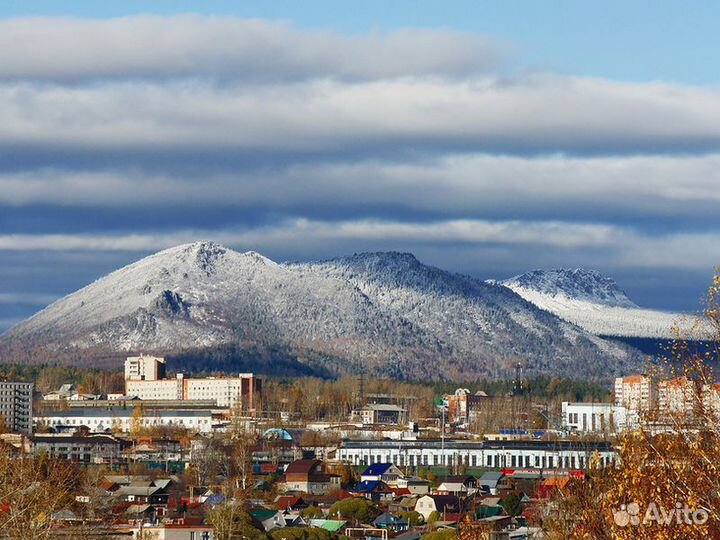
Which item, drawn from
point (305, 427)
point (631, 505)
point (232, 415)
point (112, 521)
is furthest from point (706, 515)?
point (232, 415)

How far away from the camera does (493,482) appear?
325ft

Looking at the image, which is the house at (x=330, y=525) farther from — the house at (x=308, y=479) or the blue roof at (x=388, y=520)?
the house at (x=308, y=479)

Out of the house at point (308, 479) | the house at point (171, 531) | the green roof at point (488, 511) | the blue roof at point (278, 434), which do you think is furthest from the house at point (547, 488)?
the blue roof at point (278, 434)

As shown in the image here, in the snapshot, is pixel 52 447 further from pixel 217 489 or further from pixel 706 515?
pixel 706 515

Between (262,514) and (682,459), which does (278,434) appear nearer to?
(262,514)

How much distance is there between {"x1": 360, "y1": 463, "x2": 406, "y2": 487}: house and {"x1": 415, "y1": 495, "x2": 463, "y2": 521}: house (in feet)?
50.5

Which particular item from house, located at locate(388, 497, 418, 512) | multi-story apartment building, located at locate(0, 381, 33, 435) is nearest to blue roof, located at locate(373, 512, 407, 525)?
house, located at locate(388, 497, 418, 512)

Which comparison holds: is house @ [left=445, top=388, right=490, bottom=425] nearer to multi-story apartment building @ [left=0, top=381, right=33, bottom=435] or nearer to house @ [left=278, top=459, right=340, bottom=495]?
multi-story apartment building @ [left=0, top=381, right=33, bottom=435]

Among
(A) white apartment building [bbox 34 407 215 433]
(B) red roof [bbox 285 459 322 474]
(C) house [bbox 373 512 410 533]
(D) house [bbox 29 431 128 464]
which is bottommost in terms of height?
(C) house [bbox 373 512 410 533]

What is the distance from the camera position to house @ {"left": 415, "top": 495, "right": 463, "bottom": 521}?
271 ft

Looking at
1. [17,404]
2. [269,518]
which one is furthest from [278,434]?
[269,518]

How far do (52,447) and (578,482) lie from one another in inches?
3058

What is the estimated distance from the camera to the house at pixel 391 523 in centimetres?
7725

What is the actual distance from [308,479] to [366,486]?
370cm
